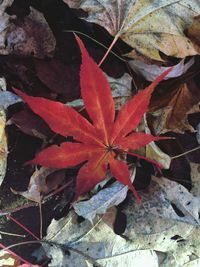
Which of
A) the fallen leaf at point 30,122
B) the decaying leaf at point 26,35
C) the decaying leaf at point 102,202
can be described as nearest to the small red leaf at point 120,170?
the decaying leaf at point 102,202

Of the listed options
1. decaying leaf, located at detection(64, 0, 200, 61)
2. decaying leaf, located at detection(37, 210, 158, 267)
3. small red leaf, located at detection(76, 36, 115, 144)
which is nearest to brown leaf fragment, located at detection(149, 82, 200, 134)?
decaying leaf, located at detection(64, 0, 200, 61)

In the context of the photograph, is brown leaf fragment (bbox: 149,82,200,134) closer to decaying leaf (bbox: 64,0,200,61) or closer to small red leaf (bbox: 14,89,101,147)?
decaying leaf (bbox: 64,0,200,61)

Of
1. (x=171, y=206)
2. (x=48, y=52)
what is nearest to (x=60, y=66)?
(x=48, y=52)

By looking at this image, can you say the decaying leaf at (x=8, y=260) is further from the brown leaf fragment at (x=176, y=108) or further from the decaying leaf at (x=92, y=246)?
the brown leaf fragment at (x=176, y=108)

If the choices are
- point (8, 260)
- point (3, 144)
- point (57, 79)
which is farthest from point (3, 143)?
point (8, 260)

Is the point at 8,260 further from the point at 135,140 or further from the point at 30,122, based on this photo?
the point at 135,140

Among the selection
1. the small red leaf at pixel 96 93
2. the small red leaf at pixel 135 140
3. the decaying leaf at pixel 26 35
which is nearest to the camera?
the small red leaf at pixel 96 93
